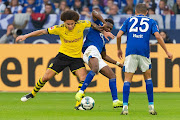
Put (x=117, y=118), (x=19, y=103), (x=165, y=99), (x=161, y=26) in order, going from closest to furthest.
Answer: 1. (x=117, y=118)
2. (x=19, y=103)
3. (x=165, y=99)
4. (x=161, y=26)

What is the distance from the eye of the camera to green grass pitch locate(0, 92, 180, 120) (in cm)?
894

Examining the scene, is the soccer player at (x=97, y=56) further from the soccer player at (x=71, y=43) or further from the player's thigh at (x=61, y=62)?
the player's thigh at (x=61, y=62)

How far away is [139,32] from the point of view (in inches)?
361

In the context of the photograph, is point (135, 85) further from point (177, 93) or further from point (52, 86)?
point (52, 86)

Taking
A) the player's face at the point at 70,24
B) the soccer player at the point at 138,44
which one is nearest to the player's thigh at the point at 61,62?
the player's face at the point at 70,24

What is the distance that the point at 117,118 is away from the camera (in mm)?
8672

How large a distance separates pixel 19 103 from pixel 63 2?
27.3 ft

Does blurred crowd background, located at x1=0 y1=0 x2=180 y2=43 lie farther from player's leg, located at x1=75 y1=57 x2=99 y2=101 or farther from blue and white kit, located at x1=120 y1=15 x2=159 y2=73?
blue and white kit, located at x1=120 y1=15 x2=159 y2=73

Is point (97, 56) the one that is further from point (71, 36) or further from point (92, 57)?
point (71, 36)

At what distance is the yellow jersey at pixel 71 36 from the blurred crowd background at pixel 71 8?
246 inches

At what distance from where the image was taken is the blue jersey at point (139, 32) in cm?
916

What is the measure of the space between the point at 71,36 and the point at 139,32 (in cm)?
176

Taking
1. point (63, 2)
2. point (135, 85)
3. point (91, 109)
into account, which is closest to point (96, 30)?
point (91, 109)

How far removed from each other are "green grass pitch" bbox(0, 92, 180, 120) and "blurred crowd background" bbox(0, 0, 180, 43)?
11.9 feet
